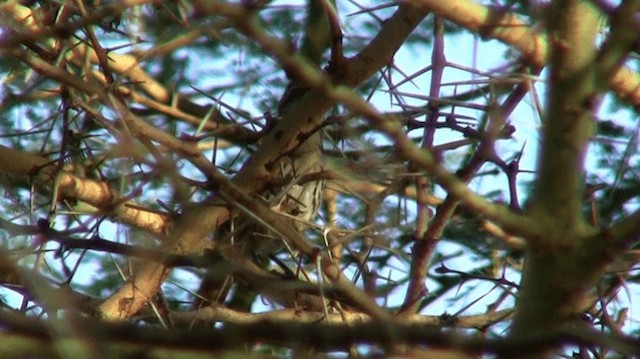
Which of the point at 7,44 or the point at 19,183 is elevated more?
the point at 19,183

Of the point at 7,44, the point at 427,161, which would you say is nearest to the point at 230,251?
the point at 7,44

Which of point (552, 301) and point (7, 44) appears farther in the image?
point (7, 44)

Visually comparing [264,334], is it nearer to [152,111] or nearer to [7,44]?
[7,44]

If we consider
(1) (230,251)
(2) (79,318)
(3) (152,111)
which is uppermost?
(3) (152,111)

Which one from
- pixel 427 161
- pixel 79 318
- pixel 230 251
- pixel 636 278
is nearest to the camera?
pixel 79 318

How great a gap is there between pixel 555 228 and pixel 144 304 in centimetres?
177

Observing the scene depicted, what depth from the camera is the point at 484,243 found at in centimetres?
374

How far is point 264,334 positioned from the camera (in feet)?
3.72

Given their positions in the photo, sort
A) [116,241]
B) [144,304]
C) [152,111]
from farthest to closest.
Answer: [152,111], [144,304], [116,241]

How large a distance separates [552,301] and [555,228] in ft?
0.33

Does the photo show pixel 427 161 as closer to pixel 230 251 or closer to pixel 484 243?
pixel 230 251

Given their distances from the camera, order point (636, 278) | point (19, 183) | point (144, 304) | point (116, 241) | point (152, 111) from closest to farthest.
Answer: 1. point (116, 241)
2. point (144, 304)
3. point (636, 278)
4. point (19, 183)
5. point (152, 111)

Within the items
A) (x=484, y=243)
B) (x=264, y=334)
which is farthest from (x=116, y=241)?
(x=264, y=334)

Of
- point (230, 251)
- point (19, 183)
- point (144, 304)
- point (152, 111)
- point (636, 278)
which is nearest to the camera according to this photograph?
point (230, 251)
